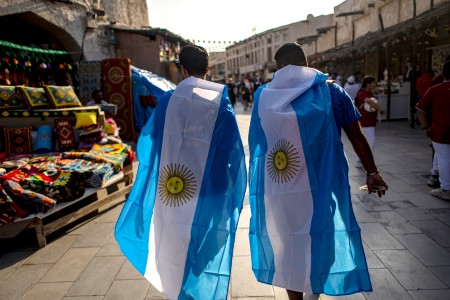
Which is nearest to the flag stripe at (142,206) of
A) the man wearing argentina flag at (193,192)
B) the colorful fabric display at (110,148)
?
the man wearing argentina flag at (193,192)

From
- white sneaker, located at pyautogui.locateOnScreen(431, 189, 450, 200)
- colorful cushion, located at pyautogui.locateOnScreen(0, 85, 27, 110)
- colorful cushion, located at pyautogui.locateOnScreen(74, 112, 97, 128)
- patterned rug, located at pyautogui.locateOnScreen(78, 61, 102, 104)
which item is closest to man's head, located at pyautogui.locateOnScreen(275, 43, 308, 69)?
white sneaker, located at pyautogui.locateOnScreen(431, 189, 450, 200)

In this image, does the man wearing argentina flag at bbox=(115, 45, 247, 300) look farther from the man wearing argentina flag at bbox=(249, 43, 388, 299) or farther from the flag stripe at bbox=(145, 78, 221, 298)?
the man wearing argentina flag at bbox=(249, 43, 388, 299)

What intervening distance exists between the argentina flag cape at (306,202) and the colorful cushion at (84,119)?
3.90 meters

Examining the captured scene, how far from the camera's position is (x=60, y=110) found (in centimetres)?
524

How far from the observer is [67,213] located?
412 centimetres

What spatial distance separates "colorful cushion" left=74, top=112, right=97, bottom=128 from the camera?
205 inches

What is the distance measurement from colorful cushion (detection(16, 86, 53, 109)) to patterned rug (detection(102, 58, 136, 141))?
3.52 meters

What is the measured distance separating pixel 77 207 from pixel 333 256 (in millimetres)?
3378

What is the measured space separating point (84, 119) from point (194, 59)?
3.58 meters

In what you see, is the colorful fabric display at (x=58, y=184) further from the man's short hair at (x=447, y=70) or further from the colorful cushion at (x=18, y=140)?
the man's short hair at (x=447, y=70)

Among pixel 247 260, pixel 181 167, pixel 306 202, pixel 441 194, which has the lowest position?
pixel 247 260

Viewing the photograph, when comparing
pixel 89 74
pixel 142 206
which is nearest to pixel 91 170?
pixel 142 206

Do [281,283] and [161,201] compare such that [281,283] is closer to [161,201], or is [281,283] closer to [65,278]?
[161,201]

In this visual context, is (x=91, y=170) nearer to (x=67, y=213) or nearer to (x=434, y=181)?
(x=67, y=213)
